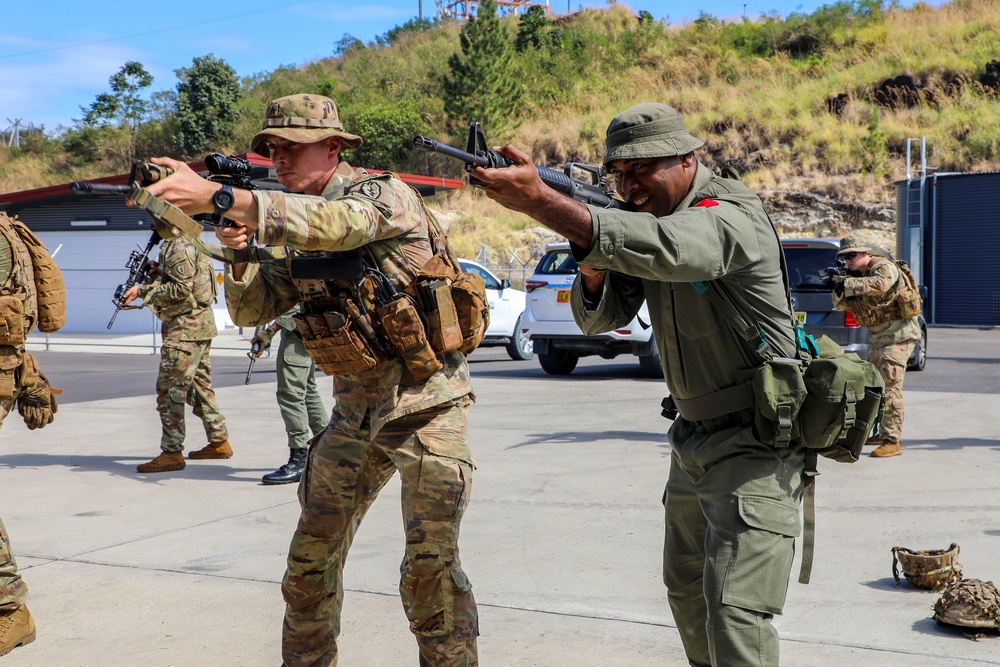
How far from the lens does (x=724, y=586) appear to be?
268cm

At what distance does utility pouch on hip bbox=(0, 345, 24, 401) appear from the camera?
456 centimetres

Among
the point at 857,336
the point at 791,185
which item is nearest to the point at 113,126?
the point at 791,185

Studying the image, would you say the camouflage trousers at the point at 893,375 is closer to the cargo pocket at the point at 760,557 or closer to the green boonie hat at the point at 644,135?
the cargo pocket at the point at 760,557

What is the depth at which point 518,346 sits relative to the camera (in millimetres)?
17016

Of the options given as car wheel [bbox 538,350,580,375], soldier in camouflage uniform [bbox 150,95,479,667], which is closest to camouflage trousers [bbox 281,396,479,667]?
soldier in camouflage uniform [bbox 150,95,479,667]

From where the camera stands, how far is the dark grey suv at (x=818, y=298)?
37.7 feet

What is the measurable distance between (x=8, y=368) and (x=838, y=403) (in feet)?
12.0

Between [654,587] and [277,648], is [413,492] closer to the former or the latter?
[277,648]

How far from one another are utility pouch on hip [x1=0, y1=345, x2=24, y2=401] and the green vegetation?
3004 cm

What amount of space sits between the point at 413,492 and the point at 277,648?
48.2 inches

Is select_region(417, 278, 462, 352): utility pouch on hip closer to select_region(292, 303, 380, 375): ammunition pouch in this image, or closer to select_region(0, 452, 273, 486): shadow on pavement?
select_region(292, 303, 380, 375): ammunition pouch

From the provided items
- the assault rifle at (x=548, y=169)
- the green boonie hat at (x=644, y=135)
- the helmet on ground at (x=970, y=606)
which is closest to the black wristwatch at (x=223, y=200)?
the assault rifle at (x=548, y=169)

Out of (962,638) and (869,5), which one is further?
(869,5)

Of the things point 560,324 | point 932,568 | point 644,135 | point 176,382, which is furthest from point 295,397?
point 560,324
